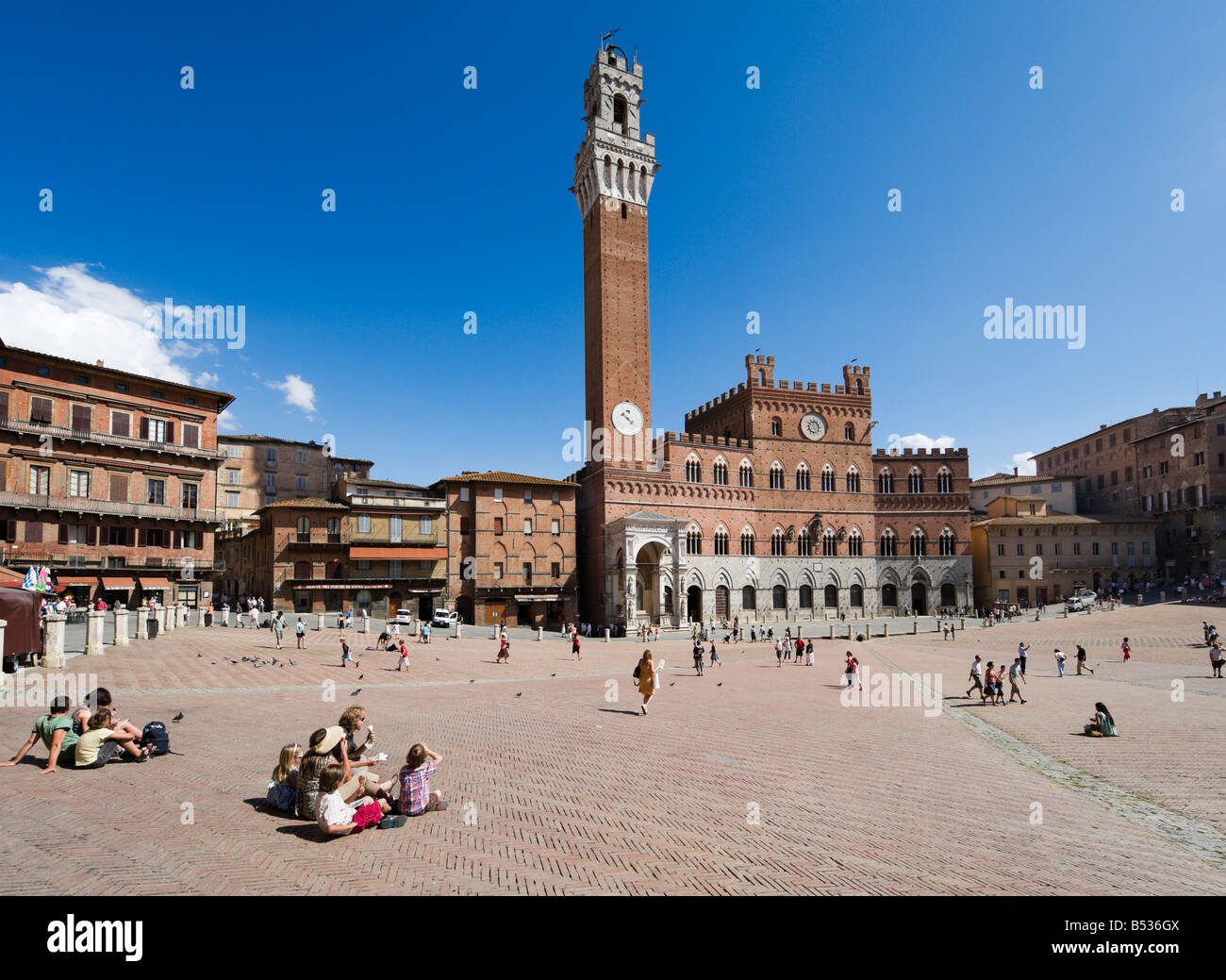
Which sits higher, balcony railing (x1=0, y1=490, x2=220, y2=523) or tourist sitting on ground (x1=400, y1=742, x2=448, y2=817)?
balcony railing (x1=0, y1=490, x2=220, y2=523)

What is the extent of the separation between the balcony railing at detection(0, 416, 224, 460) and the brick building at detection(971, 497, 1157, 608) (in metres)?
62.8

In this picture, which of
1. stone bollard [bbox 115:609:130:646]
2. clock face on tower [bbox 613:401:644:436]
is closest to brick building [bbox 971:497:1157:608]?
clock face on tower [bbox 613:401:644:436]

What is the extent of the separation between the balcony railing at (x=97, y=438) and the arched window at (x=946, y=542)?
56.6 metres

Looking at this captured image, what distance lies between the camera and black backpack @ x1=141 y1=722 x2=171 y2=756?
11.0 m

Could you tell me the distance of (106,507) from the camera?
37.9 meters

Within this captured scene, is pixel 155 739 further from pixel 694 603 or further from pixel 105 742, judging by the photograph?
pixel 694 603

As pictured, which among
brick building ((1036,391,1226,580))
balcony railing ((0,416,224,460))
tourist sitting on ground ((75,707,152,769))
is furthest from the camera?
brick building ((1036,391,1226,580))

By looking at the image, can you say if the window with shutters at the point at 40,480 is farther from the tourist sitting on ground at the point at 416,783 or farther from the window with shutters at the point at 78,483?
the tourist sitting on ground at the point at 416,783

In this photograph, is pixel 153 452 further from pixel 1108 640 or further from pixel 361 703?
pixel 1108 640

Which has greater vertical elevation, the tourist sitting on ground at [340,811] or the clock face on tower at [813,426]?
the clock face on tower at [813,426]

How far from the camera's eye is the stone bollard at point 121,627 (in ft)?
81.8

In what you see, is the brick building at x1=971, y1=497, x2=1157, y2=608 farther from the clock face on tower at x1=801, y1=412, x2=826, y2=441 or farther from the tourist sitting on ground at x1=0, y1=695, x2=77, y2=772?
the tourist sitting on ground at x1=0, y1=695, x2=77, y2=772

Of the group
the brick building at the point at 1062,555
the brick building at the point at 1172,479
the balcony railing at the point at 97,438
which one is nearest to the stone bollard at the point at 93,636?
the balcony railing at the point at 97,438

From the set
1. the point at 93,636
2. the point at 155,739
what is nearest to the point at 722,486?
the point at 93,636
